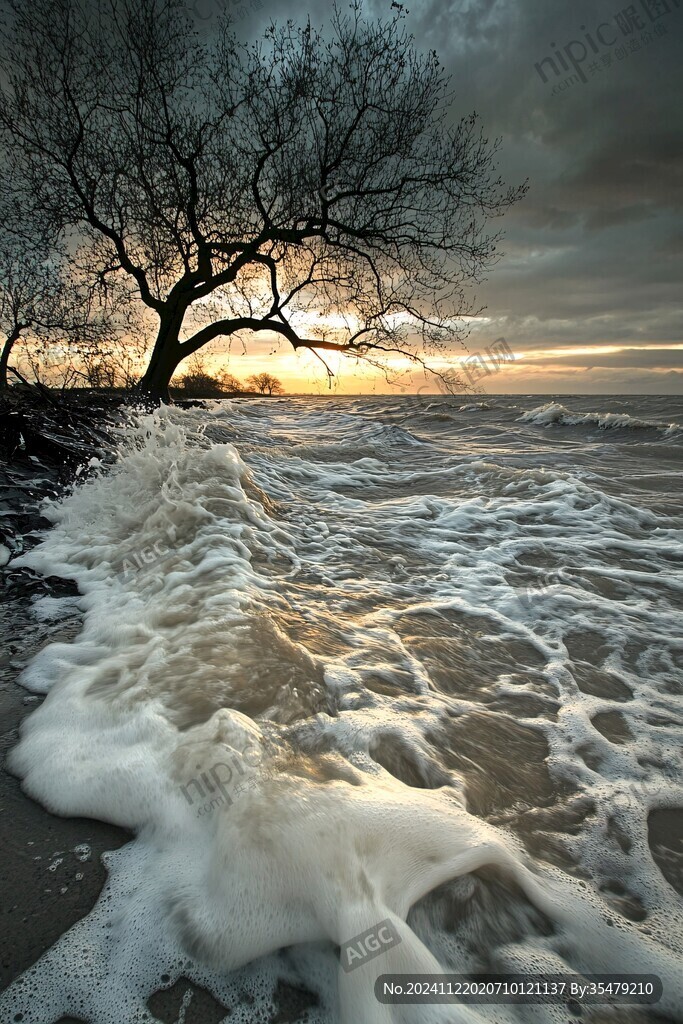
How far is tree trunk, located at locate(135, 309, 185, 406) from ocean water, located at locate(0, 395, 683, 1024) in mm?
8937

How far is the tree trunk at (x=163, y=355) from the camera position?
38.9ft

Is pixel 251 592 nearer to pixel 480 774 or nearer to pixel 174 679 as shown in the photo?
pixel 174 679

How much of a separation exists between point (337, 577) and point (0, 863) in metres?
2.21

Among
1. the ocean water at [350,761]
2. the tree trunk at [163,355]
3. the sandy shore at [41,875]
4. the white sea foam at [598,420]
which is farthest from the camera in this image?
the tree trunk at [163,355]

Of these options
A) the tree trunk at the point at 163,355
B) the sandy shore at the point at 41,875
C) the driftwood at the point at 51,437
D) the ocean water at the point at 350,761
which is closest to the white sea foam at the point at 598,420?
the ocean water at the point at 350,761

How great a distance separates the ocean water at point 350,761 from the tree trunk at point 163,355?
8.94 metres

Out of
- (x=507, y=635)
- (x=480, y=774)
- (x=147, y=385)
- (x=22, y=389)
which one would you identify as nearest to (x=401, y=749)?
(x=480, y=774)

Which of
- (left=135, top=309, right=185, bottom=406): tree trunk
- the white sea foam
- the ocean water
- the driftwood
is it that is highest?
(left=135, top=309, right=185, bottom=406): tree trunk

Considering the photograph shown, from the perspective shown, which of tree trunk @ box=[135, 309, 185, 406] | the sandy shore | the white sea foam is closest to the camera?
the sandy shore

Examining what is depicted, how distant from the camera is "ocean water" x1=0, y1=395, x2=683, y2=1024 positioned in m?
1.08

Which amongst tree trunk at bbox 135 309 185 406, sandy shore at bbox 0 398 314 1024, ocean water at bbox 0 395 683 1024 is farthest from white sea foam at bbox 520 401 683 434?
sandy shore at bbox 0 398 314 1024

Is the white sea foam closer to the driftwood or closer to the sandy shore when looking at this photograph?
the driftwood

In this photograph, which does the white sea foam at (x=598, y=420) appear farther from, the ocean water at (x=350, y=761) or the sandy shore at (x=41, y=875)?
the sandy shore at (x=41, y=875)

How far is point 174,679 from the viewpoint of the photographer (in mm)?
1873
